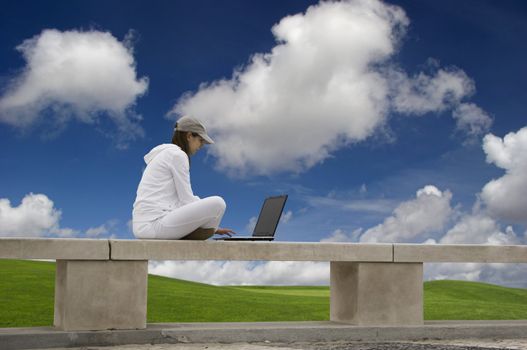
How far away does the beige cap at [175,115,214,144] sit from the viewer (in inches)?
253

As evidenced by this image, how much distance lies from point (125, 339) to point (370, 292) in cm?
253

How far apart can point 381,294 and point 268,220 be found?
144cm

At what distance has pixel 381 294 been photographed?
264 inches

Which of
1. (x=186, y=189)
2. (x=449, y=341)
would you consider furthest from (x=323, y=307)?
(x=186, y=189)

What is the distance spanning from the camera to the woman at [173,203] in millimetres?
6176

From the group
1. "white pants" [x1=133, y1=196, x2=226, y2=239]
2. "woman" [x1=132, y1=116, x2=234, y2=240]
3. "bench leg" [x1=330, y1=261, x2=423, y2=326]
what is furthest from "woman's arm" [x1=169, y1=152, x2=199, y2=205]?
"bench leg" [x1=330, y1=261, x2=423, y2=326]

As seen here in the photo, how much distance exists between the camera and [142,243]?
5.98 m

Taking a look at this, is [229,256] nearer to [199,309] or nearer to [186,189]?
[186,189]

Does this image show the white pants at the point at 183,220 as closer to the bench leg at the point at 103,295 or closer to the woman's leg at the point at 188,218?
the woman's leg at the point at 188,218

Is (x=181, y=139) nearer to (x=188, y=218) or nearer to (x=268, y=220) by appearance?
(x=188, y=218)

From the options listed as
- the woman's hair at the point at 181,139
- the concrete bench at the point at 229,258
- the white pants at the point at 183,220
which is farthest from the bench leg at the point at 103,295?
the woman's hair at the point at 181,139

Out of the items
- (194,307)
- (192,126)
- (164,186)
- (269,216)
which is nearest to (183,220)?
(164,186)

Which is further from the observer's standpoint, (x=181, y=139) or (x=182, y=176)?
(x=181, y=139)

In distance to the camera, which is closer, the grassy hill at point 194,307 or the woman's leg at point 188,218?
the woman's leg at point 188,218
